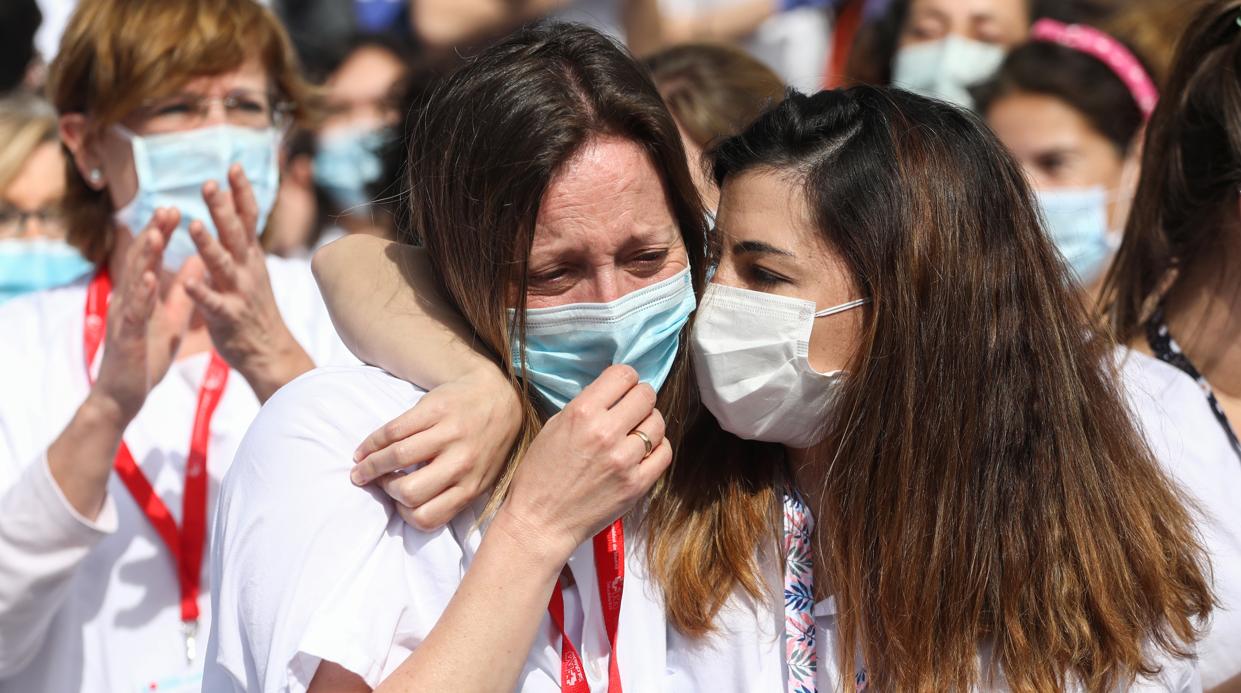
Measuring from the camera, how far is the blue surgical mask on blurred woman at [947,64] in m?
4.87

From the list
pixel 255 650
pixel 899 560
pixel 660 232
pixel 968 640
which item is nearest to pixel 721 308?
pixel 660 232

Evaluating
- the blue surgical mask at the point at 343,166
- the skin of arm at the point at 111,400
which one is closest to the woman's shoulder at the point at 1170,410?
the skin of arm at the point at 111,400

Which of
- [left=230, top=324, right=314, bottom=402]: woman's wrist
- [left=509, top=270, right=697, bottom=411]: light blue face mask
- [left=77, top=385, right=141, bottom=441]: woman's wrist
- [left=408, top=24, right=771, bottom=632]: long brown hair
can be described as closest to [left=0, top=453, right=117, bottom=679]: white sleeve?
[left=77, top=385, right=141, bottom=441]: woman's wrist

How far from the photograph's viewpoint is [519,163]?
222cm

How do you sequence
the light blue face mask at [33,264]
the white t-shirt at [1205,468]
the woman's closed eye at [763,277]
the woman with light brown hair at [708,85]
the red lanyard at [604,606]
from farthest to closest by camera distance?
1. the light blue face mask at [33,264]
2. the woman with light brown hair at [708,85]
3. the white t-shirt at [1205,468]
4. the woman's closed eye at [763,277]
5. the red lanyard at [604,606]

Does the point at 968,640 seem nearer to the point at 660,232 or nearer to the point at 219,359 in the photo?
the point at 660,232

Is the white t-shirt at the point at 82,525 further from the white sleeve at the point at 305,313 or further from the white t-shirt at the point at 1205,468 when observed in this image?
the white t-shirt at the point at 1205,468

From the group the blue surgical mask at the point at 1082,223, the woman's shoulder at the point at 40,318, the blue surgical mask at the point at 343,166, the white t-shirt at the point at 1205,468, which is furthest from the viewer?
the blue surgical mask at the point at 343,166

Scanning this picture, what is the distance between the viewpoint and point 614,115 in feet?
7.55

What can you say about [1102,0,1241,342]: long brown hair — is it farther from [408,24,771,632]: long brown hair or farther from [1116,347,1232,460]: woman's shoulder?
[408,24,771,632]: long brown hair

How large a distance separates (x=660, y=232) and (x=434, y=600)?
2.53 feet

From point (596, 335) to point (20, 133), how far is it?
2770 mm

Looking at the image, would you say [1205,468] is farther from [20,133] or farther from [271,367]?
[20,133]

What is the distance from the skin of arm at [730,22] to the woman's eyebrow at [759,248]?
11.6 feet
